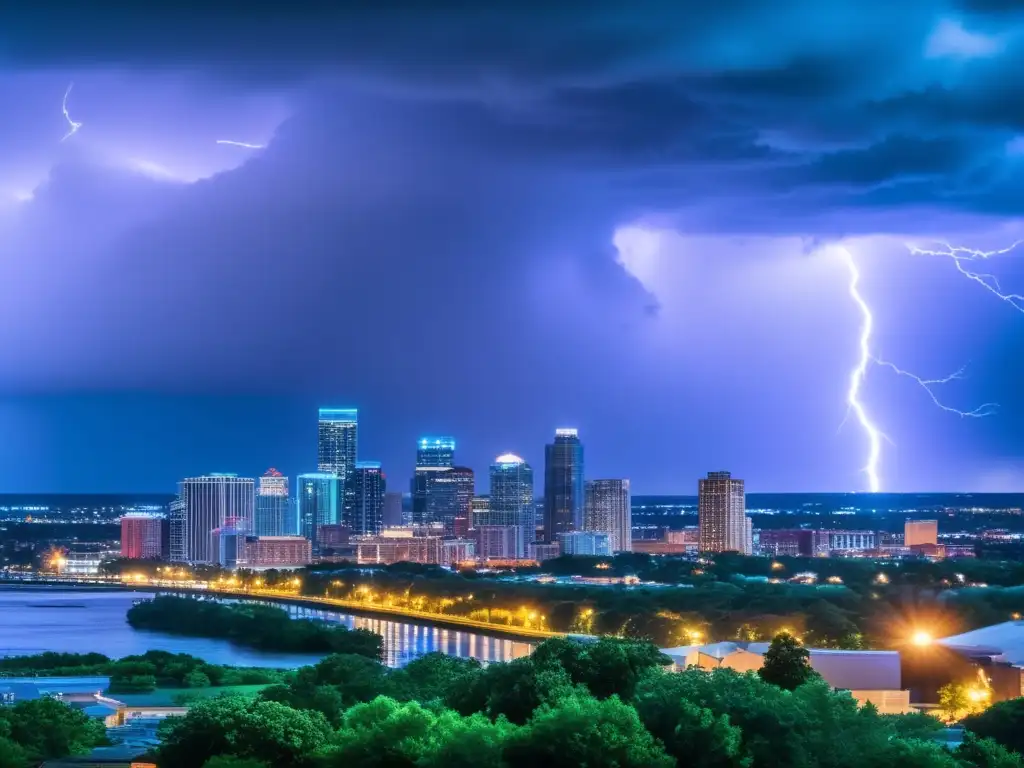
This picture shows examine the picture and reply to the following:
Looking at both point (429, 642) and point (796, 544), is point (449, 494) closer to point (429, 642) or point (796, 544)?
point (796, 544)

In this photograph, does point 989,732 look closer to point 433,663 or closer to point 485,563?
point 433,663

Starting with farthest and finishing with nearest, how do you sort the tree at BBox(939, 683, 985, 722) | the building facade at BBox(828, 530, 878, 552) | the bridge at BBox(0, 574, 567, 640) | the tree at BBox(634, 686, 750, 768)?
the building facade at BBox(828, 530, 878, 552) → the bridge at BBox(0, 574, 567, 640) → the tree at BBox(939, 683, 985, 722) → the tree at BBox(634, 686, 750, 768)

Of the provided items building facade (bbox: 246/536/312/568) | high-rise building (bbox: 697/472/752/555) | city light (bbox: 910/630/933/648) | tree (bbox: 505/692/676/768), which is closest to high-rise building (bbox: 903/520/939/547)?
high-rise building (bbox: 697/472/752/555)

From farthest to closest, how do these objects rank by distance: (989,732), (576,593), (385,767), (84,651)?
1. (576,593)
2. (84,651)
3. (989,732)
4. (385,767)

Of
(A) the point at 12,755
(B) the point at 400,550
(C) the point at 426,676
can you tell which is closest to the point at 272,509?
(B) the point at 400,550

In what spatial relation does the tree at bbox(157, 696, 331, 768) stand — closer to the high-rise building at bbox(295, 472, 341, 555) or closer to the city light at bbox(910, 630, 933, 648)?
the city light at bbox(910, 630, 933, 648)

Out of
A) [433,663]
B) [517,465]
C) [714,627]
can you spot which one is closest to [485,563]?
[517,465]

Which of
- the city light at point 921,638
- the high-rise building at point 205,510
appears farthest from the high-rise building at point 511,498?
the city light at point 921,638
